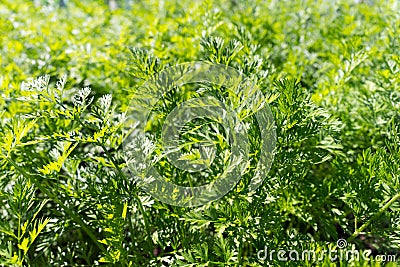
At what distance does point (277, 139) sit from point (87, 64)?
100cm

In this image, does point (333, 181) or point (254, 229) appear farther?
point (333, 181)

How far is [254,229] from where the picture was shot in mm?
1065

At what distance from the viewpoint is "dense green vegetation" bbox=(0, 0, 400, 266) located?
105 centimetres

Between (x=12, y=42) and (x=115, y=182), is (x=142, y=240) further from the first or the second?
(x=12, y=42)

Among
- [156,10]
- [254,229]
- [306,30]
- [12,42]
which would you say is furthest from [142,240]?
[156,10]

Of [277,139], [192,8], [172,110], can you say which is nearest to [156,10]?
[192,8]

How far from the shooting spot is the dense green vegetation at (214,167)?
3.44ft

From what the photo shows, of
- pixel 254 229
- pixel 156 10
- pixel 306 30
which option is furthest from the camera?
pixel 156 10

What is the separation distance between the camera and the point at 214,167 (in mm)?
1131

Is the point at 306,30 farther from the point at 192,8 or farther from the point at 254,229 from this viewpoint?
the point at 254,229

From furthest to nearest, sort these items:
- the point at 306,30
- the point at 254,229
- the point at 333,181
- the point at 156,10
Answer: the point at 156,10 → the point at 306,30 → the point at 333,181 → the point at 254,229

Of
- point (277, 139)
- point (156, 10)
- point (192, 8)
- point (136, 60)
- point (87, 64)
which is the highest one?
point (156, 10)

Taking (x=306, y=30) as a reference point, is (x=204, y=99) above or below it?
below

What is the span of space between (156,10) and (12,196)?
1.55 meters
